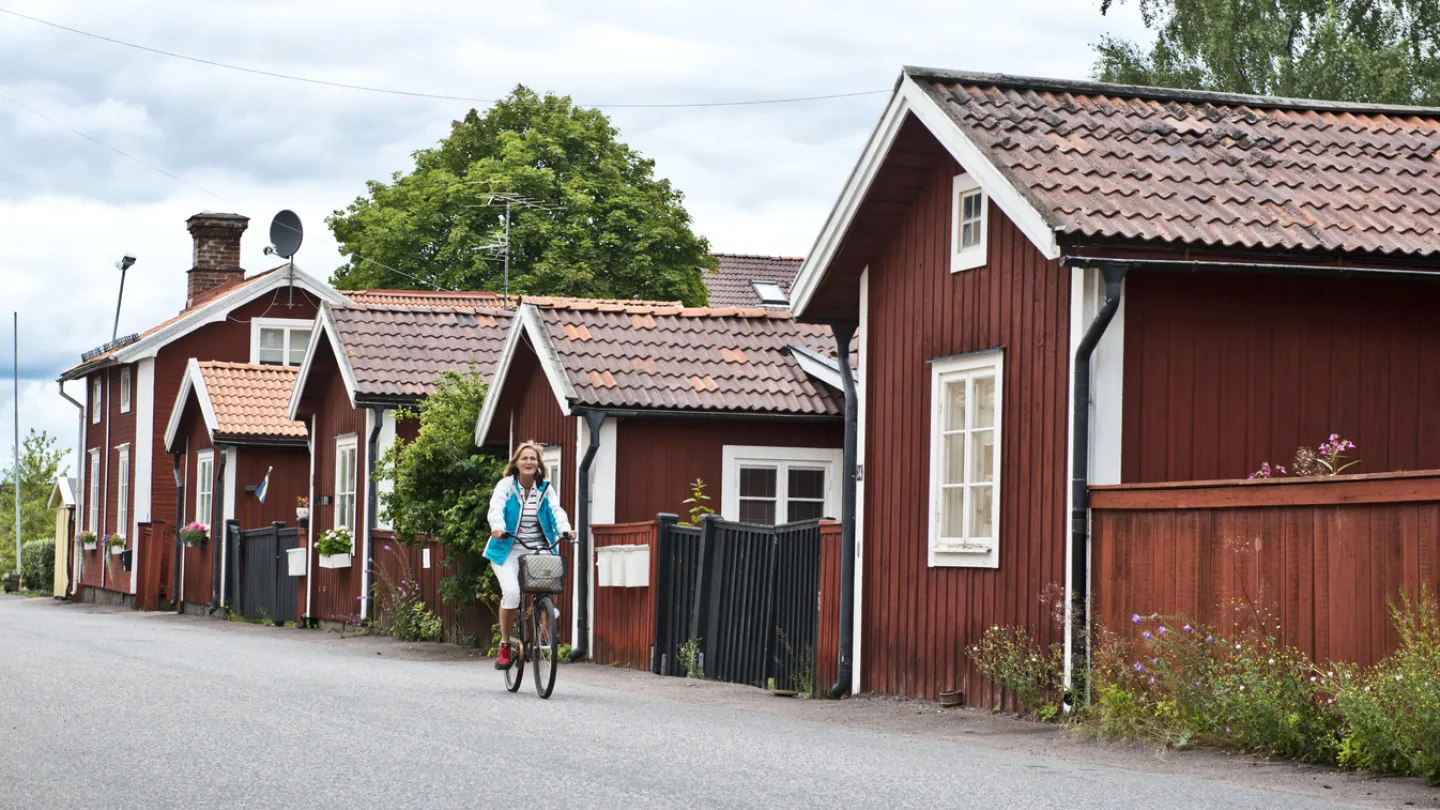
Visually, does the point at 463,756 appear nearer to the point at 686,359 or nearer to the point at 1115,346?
the point at 1115,346

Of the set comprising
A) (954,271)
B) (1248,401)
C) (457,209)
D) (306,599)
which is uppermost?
(457,209)

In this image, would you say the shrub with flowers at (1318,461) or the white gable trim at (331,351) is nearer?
the shrub with flowers at (1318,461)

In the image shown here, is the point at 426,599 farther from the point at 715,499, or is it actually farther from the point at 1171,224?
the point at 1171,224

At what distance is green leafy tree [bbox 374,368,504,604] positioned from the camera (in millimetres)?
22875

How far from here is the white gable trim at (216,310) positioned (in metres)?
43.1

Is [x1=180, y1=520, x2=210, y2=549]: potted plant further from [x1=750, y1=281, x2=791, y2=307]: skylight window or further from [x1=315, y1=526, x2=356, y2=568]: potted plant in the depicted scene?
[x1=750, y1=281, x2=791, y2=307]: skylight window

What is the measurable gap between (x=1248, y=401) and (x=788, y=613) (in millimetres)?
5163

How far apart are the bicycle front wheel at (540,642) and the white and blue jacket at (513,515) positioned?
47 cm

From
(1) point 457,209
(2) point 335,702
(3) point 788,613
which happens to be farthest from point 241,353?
(2) point 335,702

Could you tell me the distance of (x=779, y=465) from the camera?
21.5 metres

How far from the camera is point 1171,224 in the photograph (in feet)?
42.6

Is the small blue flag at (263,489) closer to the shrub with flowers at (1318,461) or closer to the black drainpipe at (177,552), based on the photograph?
the black drainpipe at (177,552)

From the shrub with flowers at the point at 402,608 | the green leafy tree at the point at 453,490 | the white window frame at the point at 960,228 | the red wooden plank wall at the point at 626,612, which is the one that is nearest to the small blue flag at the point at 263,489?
the shrub with flowers at the point at 402,608

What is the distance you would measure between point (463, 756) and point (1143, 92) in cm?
830
